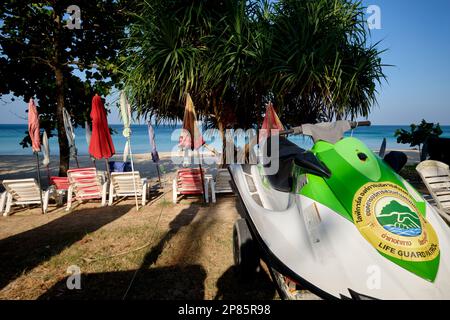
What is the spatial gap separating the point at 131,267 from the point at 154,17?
7582mm

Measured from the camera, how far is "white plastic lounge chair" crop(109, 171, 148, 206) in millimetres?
6195

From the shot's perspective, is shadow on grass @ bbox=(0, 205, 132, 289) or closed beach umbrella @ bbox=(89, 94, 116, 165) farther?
closed beach umbrella @ bbox=(89, 94, 116, 165)

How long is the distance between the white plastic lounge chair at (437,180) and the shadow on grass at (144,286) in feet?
12.3

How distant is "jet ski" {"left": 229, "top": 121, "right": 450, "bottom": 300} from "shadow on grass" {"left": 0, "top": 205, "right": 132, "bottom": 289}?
3.03m

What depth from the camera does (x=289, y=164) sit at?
3250mm

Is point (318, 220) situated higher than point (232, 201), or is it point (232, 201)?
point (318, 220)

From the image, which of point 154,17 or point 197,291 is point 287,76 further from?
point 197,291

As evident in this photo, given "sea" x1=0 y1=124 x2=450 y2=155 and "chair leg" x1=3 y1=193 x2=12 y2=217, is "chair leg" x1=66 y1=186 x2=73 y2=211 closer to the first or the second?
"chair leg" x1=3 y1=193 x2=12 y2=217

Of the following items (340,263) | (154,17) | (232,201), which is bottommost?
(232,201)

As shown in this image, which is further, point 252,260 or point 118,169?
point 118,169

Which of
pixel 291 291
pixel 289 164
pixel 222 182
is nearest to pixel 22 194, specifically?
pixel 222 182

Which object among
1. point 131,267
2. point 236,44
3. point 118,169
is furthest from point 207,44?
point 131,267

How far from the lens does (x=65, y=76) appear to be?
8.83 metres

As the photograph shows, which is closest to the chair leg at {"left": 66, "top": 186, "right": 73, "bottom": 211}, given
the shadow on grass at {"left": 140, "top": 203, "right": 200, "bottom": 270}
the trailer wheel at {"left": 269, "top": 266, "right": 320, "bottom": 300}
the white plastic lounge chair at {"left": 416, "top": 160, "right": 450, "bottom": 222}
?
the shadow on grass at {"left": 140, "top": 203, "right": 200, "bottom": 270}
